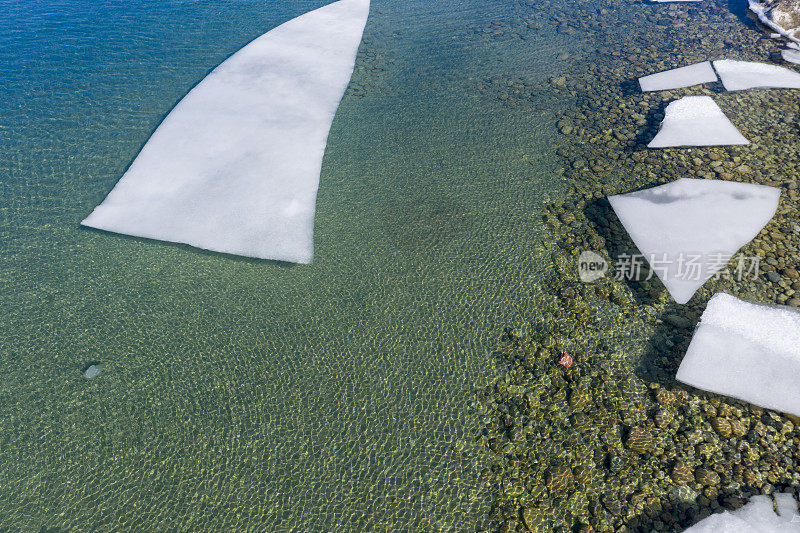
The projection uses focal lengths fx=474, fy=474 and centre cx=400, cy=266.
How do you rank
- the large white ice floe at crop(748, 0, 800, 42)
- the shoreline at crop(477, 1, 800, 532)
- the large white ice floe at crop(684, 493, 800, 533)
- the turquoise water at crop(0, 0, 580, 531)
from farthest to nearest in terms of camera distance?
the large white ice floe at crop(748, 0, 800, 42) < the turquoise water at crop(0, 0, 580, 531) < the shoreline at crop(477, 1, 800, 532) < the large white ice floe at crop(684, 493, 800, 533)

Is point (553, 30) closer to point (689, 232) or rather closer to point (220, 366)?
point (689, 232)

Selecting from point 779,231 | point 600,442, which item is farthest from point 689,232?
point 600,442

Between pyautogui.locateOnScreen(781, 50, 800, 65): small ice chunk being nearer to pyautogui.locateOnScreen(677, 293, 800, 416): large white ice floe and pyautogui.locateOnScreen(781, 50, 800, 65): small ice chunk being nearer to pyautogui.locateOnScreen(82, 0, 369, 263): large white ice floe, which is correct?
pyautogui.locateOnScreen(677, 293, 800, 416): large white ice floe

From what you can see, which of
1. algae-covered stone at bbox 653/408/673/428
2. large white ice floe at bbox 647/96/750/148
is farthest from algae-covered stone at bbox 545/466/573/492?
large white ice floe at bbox 647/96/750/148

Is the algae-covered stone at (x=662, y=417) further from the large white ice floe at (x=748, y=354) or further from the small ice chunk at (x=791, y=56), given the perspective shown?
the small ice chunk at (x=791, y=56)

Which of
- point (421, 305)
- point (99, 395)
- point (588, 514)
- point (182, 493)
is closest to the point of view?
point (588, 514)

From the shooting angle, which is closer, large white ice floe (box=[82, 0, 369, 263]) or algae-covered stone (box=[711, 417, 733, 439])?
algae-covered stone (box=[711, 417, 733, 439])

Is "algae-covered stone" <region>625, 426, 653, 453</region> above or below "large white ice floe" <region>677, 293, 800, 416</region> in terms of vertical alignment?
below
